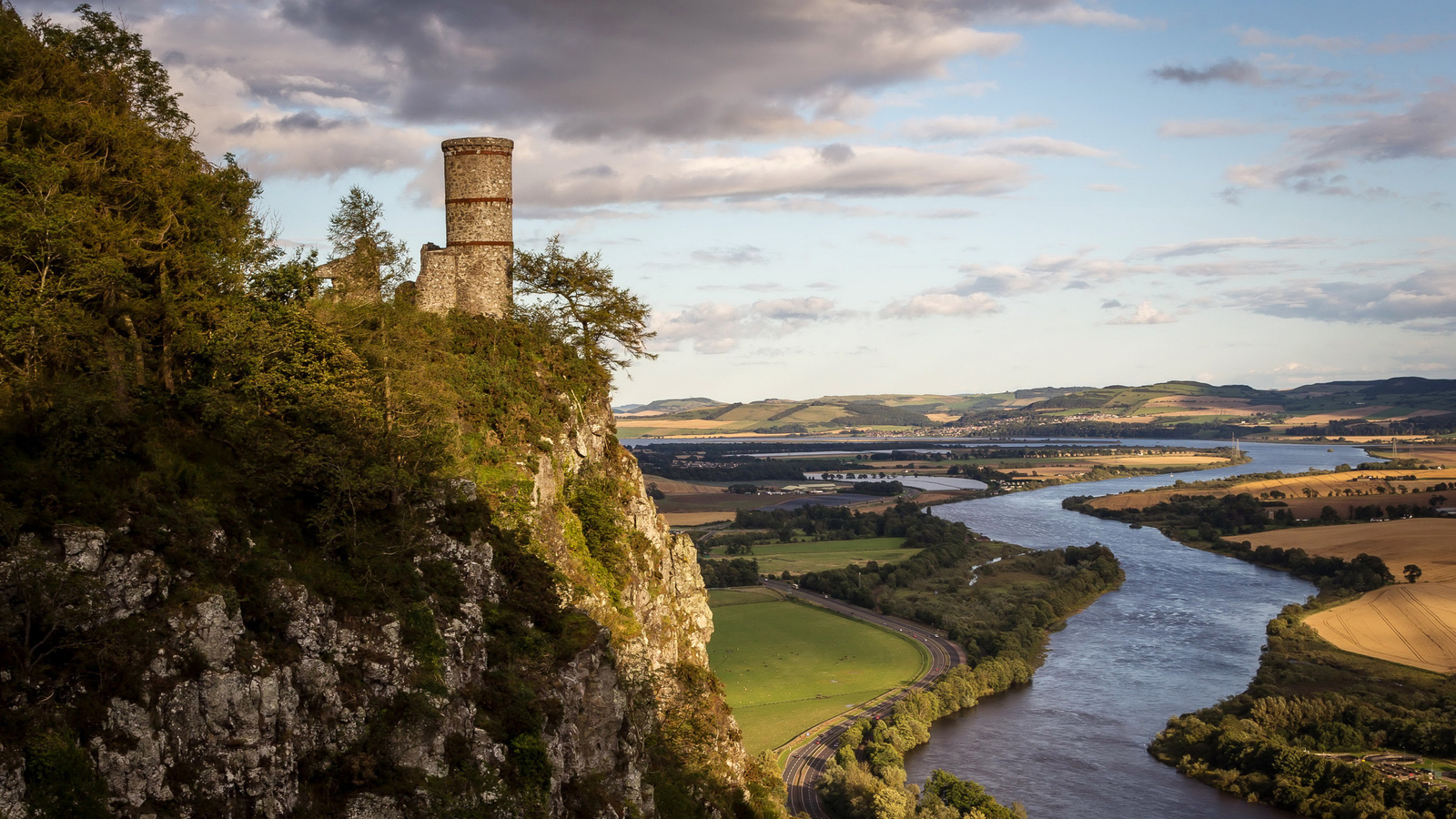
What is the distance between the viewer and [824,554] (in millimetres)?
135625

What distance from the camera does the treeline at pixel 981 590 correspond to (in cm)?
9544

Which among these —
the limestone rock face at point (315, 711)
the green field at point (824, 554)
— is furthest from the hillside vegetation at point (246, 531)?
the green field at point (824, 554)

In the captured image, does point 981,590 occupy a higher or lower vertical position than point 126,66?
lower

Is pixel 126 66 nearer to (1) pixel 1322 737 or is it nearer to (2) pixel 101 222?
(2) pixel 101 222

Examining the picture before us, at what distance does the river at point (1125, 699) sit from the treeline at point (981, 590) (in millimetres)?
2669

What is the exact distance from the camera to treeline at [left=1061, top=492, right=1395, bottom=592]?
109 meters

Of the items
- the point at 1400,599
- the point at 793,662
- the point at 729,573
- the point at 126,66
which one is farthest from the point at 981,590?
the point at 126,66

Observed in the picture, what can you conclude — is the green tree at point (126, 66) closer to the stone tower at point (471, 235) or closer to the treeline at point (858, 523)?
the stone tower at point (471, 235)

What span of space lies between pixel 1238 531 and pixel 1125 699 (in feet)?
270

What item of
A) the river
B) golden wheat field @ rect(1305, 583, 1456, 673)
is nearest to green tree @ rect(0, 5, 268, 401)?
the river

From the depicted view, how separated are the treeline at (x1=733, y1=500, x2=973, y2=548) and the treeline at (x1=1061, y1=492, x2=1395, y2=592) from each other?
3327 cm

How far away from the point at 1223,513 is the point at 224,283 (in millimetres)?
156812

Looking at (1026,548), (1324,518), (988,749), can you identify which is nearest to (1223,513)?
(1324,518)

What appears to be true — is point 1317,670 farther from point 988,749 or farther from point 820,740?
point 820,740
